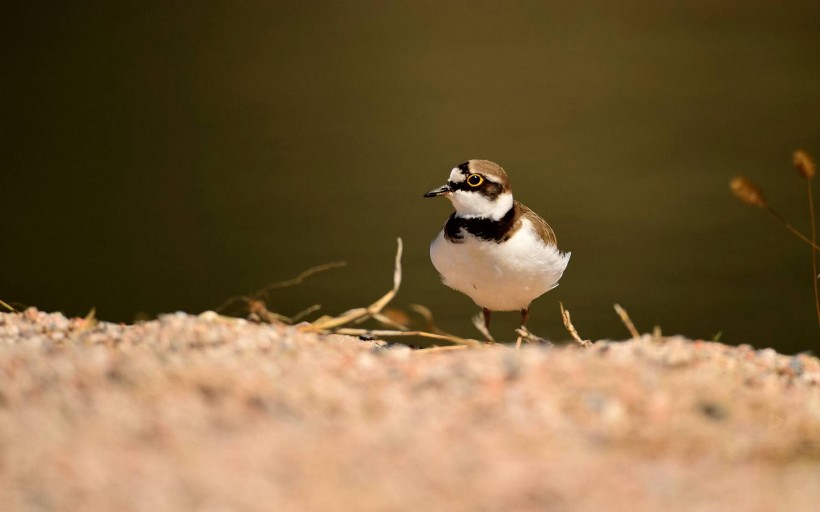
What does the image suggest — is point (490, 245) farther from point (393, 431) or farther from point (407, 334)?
point (393, 431)

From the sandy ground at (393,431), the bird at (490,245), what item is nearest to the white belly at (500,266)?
the bird at (490,245)

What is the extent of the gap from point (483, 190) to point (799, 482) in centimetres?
212

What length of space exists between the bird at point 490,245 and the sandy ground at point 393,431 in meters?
0.88

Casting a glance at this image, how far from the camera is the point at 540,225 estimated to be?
14.4 ft

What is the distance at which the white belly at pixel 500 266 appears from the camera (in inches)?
159

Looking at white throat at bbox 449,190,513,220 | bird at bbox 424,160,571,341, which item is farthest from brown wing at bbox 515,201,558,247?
white throat at bbox 449,190,513,220

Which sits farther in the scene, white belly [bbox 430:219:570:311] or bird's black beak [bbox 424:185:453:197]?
bird's black beak [bbox 424:185:453:197]

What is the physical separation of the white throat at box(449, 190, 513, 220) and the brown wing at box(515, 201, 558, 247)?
0.41 ft

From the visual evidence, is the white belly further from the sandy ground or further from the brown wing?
the sandy ground

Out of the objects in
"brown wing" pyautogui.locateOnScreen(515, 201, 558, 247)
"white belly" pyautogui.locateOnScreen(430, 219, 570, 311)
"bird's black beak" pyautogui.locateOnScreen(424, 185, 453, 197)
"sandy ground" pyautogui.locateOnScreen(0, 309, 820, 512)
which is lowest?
"sandy ground" pyautogui.locateOnScreen(0, 309, 820, 512)

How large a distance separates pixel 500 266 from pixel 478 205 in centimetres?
28

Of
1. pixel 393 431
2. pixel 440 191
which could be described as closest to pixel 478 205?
pixel 440 191

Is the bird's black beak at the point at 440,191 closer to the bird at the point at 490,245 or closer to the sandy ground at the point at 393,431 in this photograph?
the bird at the point at 490,245

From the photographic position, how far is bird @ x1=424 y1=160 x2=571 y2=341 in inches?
160
